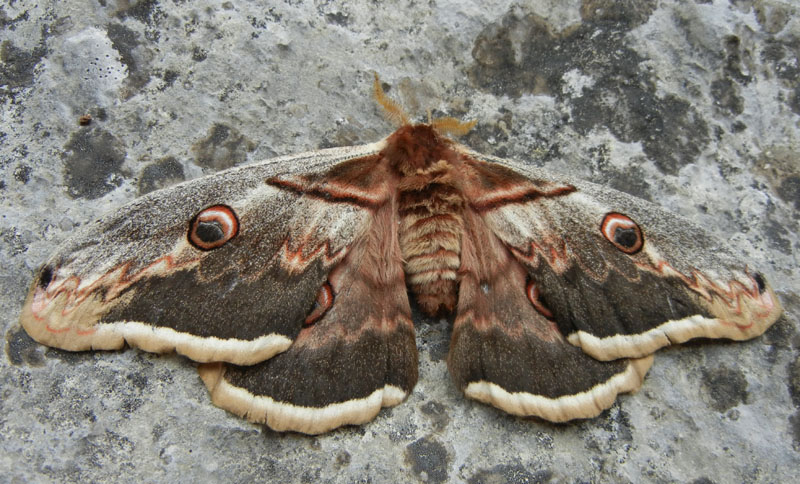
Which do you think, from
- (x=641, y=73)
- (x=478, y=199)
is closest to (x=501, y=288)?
(x=478, y=199)

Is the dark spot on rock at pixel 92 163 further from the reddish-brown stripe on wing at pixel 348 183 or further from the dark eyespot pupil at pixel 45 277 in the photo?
the reddish-brown stripe on wing at pixel 348 183

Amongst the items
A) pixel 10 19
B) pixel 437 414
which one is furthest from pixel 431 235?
pixel 10 19

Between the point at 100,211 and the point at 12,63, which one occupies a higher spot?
the point at 12,63

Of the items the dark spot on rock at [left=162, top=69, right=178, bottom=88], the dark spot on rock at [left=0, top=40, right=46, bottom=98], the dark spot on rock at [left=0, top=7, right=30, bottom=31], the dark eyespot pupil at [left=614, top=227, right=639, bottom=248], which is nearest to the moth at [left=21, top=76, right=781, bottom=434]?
the dark eyespot pupil at [left=614, top=227, right=639, bottom=248]

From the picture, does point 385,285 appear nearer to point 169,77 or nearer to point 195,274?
point 195,274

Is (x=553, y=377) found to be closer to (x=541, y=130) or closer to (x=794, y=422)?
(x=794, y=422)

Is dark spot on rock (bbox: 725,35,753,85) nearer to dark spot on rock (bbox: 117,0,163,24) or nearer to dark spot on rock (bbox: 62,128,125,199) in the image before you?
dark spot on rock (bbox: 117,0,163,24)

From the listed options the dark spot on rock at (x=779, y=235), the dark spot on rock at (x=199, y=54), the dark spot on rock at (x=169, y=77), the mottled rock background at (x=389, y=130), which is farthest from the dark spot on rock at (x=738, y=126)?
the dark spot on rock at (x=169, y=77)
